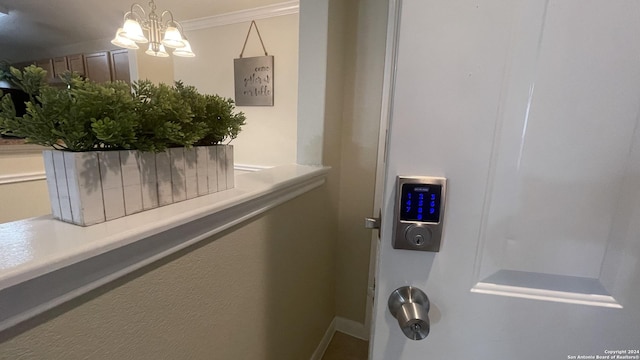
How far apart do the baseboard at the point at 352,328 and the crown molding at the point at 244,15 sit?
8.12 ft

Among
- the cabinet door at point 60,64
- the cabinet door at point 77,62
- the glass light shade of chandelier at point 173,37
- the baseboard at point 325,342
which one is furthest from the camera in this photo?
the cabinet door at point 60,64

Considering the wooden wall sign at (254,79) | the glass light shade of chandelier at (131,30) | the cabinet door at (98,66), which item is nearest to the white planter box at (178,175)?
the glass light shade of chandelier at (131,30)

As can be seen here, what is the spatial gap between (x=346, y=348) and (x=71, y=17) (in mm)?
4057

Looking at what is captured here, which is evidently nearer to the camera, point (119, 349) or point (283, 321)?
point (119, 349)

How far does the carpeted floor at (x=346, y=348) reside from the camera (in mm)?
1551

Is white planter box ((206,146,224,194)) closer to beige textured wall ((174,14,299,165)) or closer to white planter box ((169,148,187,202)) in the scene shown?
white planter box ((169,148,187,202))

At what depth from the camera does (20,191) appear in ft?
5.34

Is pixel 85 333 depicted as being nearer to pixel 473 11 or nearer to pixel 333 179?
pixel 473 11

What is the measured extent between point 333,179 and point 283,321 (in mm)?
739

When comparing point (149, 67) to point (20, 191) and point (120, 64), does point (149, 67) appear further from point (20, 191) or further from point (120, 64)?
point (20, 191)

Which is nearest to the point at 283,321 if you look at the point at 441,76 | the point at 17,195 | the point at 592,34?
the point at 441,76

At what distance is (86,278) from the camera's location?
0.43 metres

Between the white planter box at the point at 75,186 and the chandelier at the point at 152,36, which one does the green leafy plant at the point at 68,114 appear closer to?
the white planter box at the point at 75,186

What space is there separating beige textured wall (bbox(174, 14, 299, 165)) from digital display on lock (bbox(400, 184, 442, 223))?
Answer: 216 cm
